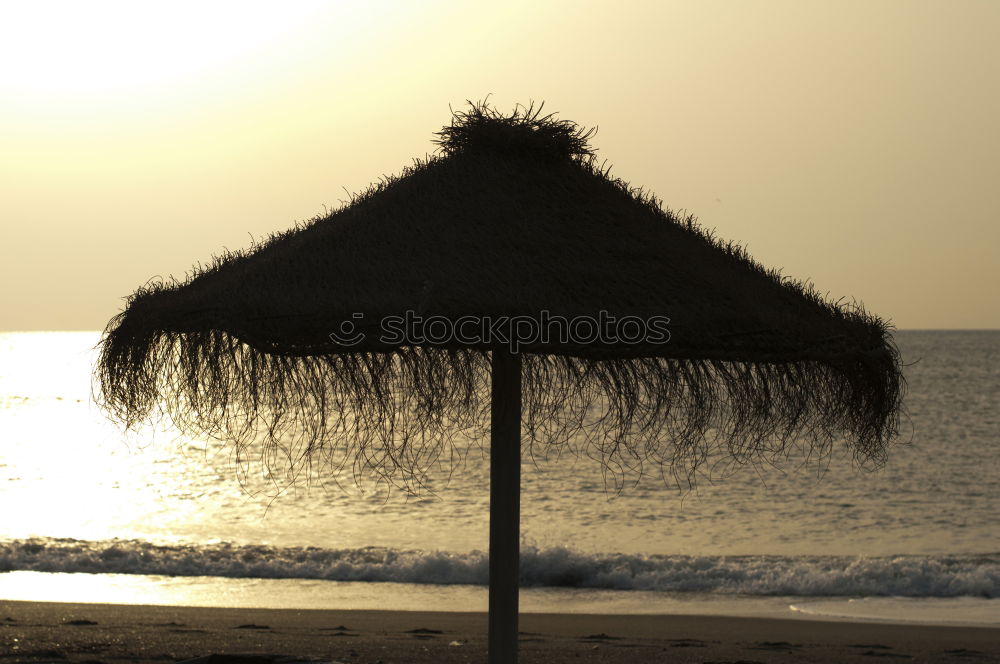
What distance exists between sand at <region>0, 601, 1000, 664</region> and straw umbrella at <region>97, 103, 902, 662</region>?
3.84 m

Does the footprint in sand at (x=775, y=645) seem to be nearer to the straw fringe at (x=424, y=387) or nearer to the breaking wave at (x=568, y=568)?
the breaking wave at (x=568, y=568)

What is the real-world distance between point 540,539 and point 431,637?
614cm

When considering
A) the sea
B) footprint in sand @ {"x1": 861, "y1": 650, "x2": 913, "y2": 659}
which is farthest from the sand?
the sea

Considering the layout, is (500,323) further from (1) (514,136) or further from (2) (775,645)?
(2) (775,645)

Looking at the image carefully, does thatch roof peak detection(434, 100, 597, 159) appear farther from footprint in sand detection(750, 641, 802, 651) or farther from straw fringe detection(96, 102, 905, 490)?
footprint in sand detection(750, 641, 802, 651)

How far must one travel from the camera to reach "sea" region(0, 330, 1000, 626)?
12312 mm

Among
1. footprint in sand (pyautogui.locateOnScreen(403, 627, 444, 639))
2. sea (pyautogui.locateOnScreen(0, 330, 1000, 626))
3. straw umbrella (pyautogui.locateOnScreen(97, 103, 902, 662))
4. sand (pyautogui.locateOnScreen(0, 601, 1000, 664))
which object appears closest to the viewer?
straw umbrella (pyautogui.locateOnScreen(97, 103, 902, 662))

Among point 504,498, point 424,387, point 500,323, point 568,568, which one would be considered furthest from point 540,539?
point 500,323

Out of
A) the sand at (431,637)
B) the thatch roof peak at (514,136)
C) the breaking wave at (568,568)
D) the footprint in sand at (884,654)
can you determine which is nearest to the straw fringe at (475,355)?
the thatch roof peak at (514,136)

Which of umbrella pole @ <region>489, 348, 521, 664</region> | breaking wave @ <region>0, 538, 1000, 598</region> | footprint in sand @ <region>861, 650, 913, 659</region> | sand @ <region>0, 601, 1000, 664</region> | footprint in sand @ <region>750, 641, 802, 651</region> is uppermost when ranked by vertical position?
umbrella pole @ <region>489, 348, 521, 664</region>

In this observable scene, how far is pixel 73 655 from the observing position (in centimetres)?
820

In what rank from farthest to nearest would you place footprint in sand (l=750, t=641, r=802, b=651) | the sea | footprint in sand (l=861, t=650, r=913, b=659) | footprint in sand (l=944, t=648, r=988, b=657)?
the sea, footprint in sand (l=750, t=641, r=802, b=651), footprint in sand (l=944, t=648, r=988, b=657), footprint in sand (l=861, t=650, r=913, b=659)

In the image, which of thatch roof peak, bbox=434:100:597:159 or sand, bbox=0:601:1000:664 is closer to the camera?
thatch roof peak, bbox=434:100:597:159

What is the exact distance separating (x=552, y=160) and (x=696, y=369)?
4.18 ft
